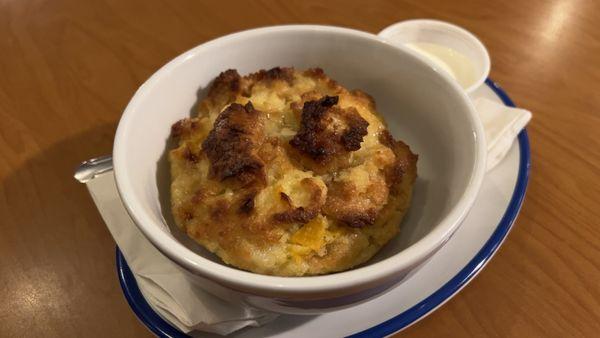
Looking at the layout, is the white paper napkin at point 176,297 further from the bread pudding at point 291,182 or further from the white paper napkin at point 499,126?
the white paper napkin at point 499,126

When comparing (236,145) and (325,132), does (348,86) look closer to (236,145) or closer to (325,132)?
(325,132)

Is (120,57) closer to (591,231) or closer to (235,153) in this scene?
(235,153)

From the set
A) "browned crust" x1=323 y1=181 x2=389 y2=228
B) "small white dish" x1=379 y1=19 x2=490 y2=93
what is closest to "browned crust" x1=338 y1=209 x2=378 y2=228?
"browned crust" x1=323 y1=181 x2=389 y2=228

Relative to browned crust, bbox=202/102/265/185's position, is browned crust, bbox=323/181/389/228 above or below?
below

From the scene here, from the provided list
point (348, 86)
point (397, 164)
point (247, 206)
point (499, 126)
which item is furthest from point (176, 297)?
point (499, 126)

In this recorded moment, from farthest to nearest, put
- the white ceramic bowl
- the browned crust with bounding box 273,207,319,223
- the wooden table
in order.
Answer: the wooden table
the browned crust with bounding box 273,207,319,223
the white ceramic bowl

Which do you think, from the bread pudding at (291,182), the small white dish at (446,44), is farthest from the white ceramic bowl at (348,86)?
the small white dish at (446,44)

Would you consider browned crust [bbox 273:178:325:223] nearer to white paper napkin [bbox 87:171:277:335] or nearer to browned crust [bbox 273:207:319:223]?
browned crust [bbox 273:207:319:223]
